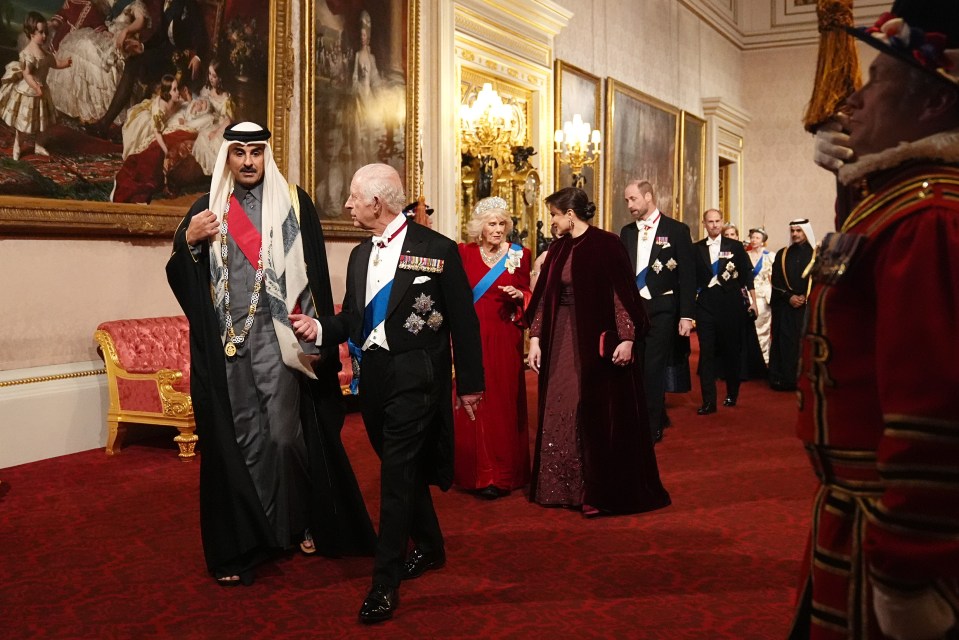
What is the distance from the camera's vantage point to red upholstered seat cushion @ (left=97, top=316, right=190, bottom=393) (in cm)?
646

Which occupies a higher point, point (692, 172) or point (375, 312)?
point (692, 172)

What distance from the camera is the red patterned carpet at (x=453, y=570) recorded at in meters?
3.32

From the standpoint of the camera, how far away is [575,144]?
12.0m

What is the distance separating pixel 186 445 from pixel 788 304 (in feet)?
22.4

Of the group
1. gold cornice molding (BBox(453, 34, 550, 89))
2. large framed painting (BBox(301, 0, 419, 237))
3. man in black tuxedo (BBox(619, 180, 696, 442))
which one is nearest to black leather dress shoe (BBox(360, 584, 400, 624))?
man in black tuxedo (BBox(619, 180, 696, 442))

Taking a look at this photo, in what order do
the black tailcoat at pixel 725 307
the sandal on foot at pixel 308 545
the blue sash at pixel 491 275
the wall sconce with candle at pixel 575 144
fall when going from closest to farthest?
the sandal on foot at pixel 308 545 < the blue sash at pixel 491 275 < the black tailcoat at pixel 725 307 < the wall sconce with candle at pixel 575 144

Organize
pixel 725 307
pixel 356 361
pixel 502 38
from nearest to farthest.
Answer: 1. pixel 356 361
2. pixel 725 307
3. pixel 502 38

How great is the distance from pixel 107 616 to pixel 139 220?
4.00 m

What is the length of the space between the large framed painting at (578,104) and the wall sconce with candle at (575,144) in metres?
0.21

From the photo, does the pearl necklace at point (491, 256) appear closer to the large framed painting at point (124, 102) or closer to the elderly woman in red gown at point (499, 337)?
the elderly woman in red gown at point (499, 337)

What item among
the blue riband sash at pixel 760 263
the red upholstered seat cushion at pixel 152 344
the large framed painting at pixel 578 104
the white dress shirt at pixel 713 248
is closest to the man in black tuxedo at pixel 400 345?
the red upholstered seat cushion at pixel 152 344

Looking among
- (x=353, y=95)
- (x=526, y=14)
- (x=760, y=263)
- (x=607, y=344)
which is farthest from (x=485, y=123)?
(x=607, y=344)

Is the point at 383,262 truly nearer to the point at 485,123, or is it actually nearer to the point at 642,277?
the point at 642,277

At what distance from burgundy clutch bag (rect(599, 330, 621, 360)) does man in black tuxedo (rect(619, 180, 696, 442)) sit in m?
2.04
